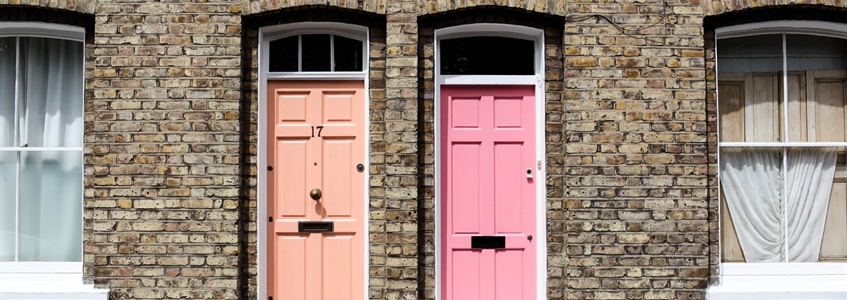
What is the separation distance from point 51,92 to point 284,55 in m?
1.93

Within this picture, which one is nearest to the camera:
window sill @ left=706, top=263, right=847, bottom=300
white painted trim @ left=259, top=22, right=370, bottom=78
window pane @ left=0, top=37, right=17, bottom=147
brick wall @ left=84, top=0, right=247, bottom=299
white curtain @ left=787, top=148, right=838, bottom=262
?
brick wall @ left=84, top=0, right=247, bottom=299

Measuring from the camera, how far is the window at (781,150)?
580 centimetres

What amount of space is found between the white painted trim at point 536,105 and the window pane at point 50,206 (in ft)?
9.57

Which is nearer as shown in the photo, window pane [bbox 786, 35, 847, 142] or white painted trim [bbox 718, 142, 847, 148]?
white painted trim [bbox 718, 142, 847, 148]

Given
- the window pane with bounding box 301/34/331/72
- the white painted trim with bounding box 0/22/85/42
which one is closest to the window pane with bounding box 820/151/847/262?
the window pane with bounding box 301/34/331/72

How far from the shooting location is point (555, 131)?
219 inches

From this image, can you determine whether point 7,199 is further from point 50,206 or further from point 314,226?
point 314,226

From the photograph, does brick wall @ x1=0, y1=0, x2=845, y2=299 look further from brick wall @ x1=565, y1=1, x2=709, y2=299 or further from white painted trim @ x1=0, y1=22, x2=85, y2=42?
white painted trim @ x1=0, y1=22, x2=85, y2=42

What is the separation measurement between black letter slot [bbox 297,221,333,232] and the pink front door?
0.92 m

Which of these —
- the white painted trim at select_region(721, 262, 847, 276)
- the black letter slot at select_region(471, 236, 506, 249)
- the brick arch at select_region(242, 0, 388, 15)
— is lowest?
the white painted trim at select_region(721, 262, 847, 276)

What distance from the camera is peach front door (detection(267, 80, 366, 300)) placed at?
18.5 ft

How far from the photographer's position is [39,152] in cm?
572

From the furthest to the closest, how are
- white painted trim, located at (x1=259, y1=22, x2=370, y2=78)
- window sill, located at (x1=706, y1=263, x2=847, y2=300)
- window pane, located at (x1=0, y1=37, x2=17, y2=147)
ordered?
window pane, located at (x1=0, y1=37, x2=17, y2=147) < white painted trim, located at (x1=259, y1=22, x2=370, y2=78) < window sill, located at (x1=706, y1=263, x2=847, y2=300)

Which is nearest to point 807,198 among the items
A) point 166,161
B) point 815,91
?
point 815,91
